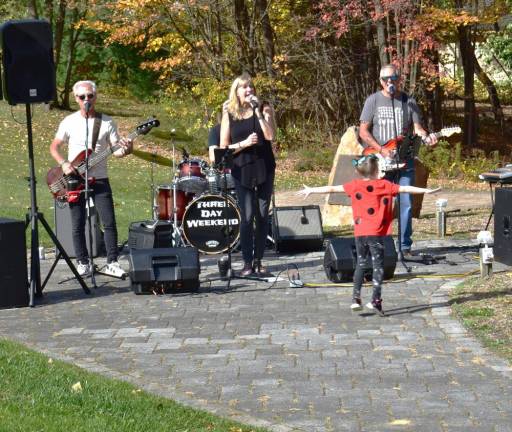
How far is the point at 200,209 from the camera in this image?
13.3 meters

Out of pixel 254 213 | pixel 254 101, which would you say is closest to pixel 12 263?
pixel 254 213

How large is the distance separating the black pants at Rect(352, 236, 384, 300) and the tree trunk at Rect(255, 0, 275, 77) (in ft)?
69.8

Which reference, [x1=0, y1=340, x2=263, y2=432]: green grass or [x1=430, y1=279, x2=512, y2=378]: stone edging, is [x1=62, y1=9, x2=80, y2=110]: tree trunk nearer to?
[x1=430, y1=279, x2=512, y2=378]: stone edging

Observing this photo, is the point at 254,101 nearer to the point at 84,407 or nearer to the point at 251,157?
the point at 251,157

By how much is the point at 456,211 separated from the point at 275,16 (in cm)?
1546

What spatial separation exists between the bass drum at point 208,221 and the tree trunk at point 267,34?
1747 centimetres

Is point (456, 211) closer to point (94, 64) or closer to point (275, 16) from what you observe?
point (275, 16)

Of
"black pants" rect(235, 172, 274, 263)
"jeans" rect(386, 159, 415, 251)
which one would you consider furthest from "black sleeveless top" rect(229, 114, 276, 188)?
"jeans" rect(386, 159, 415, 251)

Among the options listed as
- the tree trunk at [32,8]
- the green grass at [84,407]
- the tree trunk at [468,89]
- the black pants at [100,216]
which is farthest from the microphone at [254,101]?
the tree trunk at [32,8]

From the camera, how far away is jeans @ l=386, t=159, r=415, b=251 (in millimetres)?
11789

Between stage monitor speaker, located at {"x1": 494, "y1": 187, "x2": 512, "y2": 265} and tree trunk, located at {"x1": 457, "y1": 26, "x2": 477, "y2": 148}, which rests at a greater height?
tree trunk, located at {"x1": 457, "y1": 26, "x2": 477, "y2": 148}

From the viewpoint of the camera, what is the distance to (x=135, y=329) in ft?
29.9

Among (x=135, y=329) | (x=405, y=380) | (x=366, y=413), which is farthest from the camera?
(x=135, y=329)

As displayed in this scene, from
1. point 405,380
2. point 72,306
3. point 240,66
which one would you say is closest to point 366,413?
point 405,380
